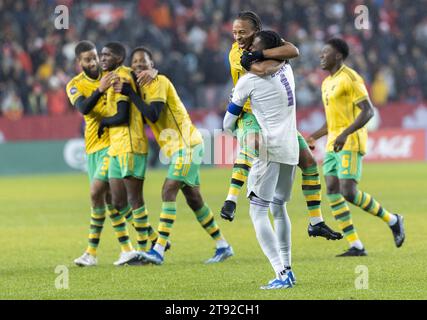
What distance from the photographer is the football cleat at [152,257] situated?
11.0m

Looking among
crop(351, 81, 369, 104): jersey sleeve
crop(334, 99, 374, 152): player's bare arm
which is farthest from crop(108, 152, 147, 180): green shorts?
crop(351, 81, 369, 104): jersey sleeve

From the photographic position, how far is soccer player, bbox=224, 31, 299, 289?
8844 millimetres

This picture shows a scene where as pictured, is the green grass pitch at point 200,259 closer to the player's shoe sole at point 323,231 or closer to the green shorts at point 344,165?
the player's shoe sole at point 323,231

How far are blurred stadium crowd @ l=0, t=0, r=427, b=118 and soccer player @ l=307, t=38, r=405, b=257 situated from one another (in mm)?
16181

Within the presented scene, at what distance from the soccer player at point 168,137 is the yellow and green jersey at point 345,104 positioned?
5.53 feet

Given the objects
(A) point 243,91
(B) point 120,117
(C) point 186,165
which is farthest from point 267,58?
(B) point 120,117

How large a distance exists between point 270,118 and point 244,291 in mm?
1488

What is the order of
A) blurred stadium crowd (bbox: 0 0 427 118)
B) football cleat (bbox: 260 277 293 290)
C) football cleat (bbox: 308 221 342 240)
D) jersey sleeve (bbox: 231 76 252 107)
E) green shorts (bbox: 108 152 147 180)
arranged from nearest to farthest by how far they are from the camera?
jersey sleeve (bbox: 231 76 252 107), football cleat (bbox: 260 277 293 290), football cleat (bbox: 308 221 342 240), green shorts (bbox: 108 152 147 180), blurred stadium crowd (bbox: 0 0 427 118)

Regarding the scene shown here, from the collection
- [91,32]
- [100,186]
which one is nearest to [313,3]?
[91,32]

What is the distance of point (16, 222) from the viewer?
1623 centimetres

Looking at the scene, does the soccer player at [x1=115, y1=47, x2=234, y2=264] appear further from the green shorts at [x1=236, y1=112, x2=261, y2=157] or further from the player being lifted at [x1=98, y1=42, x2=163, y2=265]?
the green shorts at [x1=236, y1=112, x2=261, y2=157]

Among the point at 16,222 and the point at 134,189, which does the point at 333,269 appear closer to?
the point at 134,189
